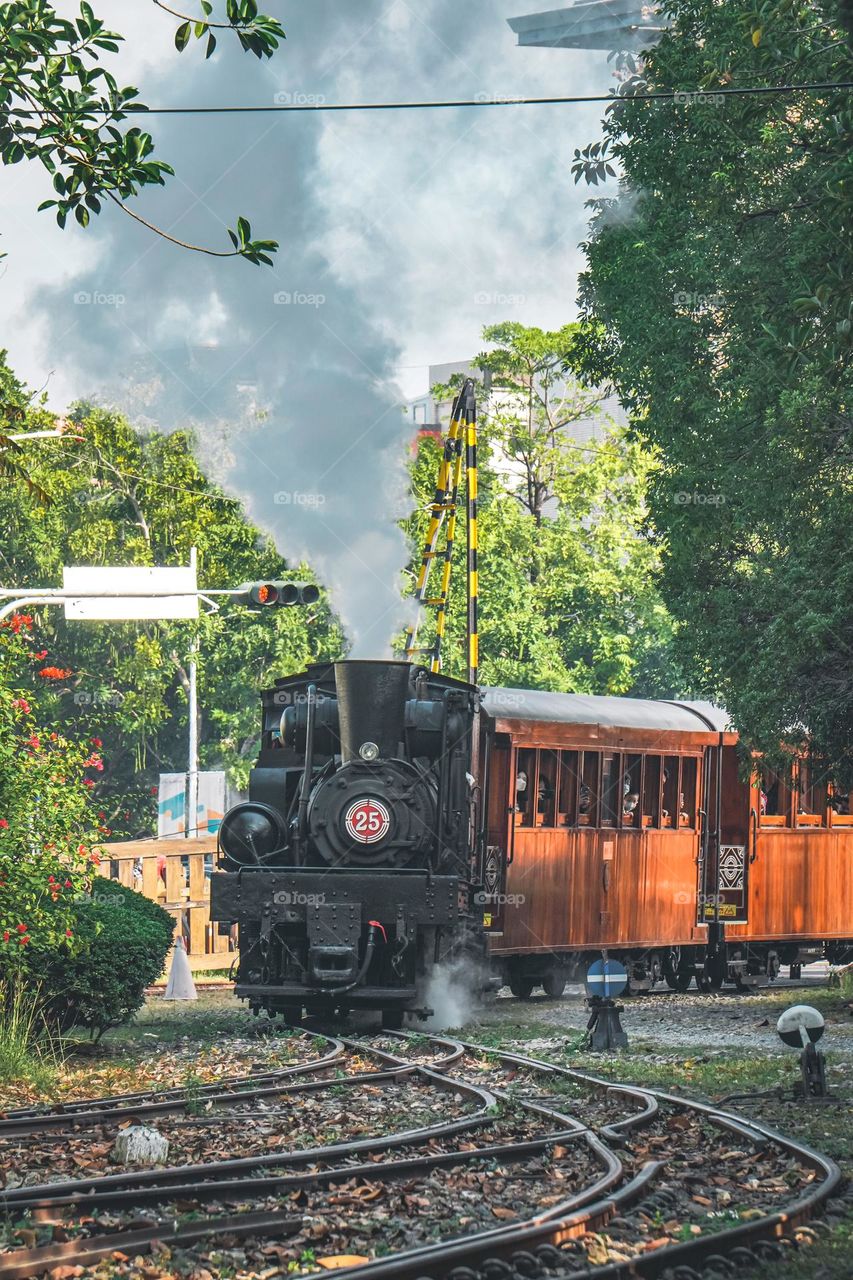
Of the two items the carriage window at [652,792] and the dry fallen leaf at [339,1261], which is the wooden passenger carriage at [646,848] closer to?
the carriage window at [652,792]

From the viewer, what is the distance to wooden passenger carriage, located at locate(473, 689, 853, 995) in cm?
1883

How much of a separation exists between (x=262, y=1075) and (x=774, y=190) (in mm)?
12343

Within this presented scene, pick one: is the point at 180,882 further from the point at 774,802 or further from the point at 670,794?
the point at 774,802

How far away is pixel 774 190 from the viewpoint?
20125 mm

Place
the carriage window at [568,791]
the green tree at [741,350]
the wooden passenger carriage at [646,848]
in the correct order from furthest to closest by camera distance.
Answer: the carriage window at [568,791] → the wooden passenger carriage at [646,848] → the green tree at [741,350]

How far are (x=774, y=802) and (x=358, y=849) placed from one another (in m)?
8.62

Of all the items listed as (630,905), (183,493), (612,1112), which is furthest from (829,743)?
(183,493)

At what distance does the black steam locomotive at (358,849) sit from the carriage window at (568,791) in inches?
112

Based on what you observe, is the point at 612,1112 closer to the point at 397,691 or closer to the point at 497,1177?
the point at 497,1177

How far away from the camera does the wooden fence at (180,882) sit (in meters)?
23.9

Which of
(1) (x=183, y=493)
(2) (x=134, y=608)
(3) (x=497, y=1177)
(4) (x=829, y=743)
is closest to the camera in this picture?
(3) (x=497, y=1177)

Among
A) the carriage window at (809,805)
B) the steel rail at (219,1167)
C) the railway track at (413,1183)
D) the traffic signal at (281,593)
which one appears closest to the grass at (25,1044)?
the railway track at (413,1183)

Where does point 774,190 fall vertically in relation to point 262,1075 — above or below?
above

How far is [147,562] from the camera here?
42.9m
